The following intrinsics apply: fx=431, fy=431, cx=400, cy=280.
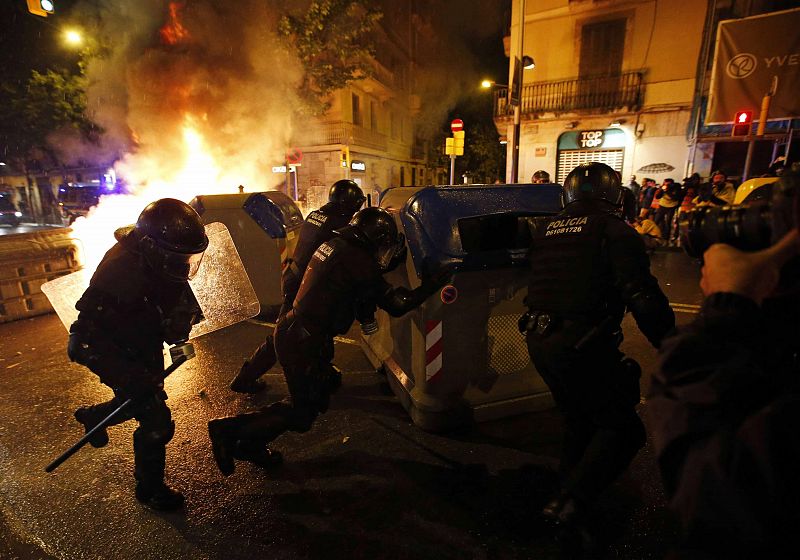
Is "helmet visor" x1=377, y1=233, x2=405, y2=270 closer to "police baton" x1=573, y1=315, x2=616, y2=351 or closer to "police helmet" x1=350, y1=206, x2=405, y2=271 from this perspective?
"police helmet" x1=350, y1=206, x2=405, y2=271

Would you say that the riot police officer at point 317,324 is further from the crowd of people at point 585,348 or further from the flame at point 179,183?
the flame at point 179,183

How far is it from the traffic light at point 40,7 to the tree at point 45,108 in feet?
31.9

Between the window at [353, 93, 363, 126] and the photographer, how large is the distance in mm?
27254

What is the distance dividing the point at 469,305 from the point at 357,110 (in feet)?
85.9

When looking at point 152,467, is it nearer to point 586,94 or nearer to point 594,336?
point 594,336

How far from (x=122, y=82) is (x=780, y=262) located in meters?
17.3

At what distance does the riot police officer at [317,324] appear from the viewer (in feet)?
8.66

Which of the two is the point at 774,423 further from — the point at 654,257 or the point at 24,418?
the point at 654,257

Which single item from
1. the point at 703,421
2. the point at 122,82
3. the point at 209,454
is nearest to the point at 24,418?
the point at 209,454

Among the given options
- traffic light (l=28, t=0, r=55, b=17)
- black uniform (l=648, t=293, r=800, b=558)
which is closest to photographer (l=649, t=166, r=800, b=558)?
black uniform (l=648, t=293, r=800, b=558)

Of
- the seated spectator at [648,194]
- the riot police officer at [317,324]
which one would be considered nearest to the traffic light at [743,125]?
the seated spectator at [648,194]

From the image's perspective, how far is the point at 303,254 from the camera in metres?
4.05

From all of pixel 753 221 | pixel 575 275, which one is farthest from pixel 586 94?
pixel 753 221

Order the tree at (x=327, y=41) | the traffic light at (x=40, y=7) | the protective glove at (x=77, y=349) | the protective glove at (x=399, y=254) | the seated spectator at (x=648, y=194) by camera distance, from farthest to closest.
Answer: the tree at (x=327, y=41), the seated spectator at (x=648, y=194), the traffic light at (x=40, y=7), the protective glove at (x=399, y=254), the protective glove at (x=77, y=349)
